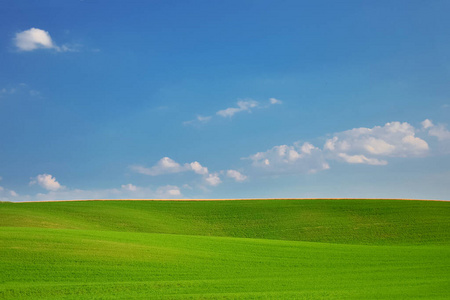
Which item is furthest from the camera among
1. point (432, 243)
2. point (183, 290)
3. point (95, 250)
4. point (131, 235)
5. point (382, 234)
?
point (382, 234)

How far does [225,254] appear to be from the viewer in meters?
21.8

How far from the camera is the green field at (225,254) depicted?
1459 centimetres

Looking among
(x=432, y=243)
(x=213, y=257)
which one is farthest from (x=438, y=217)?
(x=213, y=257)

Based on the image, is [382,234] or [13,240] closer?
[13,240]

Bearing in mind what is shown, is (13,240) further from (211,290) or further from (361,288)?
(361,288)

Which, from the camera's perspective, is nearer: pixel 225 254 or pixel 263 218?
pixel 225 254

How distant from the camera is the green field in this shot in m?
14.6

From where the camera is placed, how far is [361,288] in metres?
15.4

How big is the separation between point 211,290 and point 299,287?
3096 mm

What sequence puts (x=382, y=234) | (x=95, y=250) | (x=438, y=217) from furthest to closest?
(x=438, y=217) < (x=382, y=234) < (x=95, y=250)

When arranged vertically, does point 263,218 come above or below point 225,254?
above

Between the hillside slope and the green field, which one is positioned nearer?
the green field

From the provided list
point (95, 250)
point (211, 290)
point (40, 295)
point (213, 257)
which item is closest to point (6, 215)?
point (95, 250)

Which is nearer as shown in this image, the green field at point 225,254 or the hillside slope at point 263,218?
the green field at point 225,254
